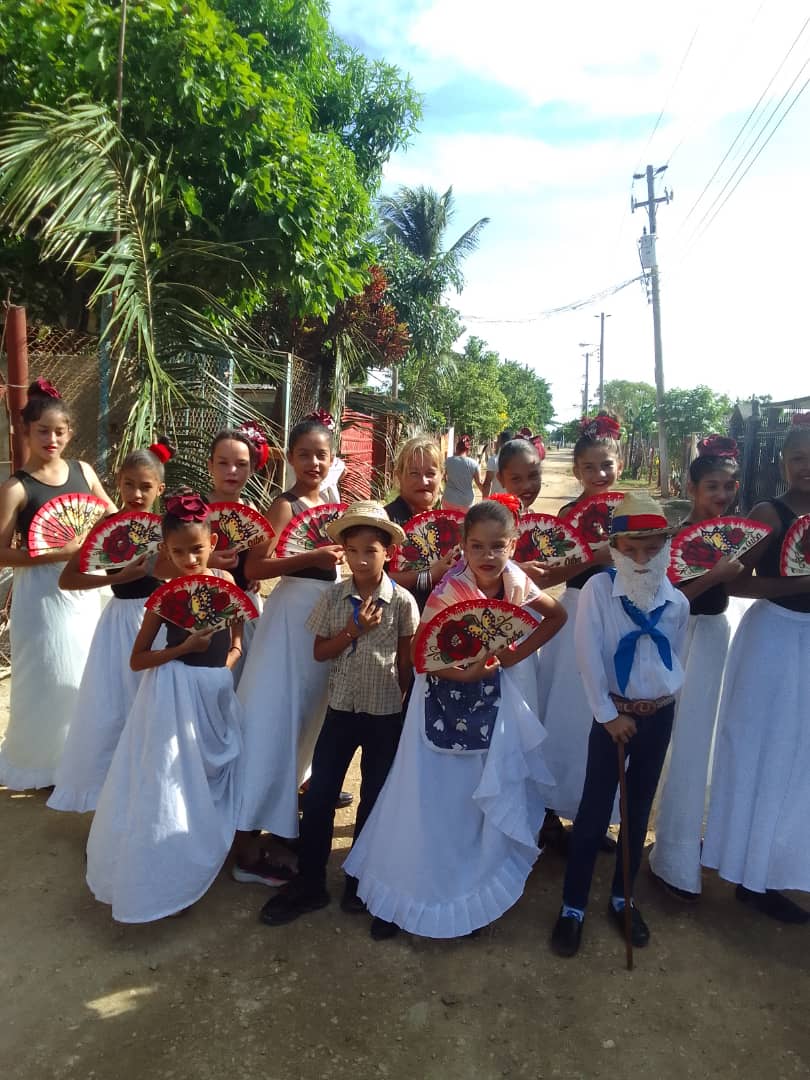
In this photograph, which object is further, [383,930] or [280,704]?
[280,704]

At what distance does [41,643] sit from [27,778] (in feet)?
2.35

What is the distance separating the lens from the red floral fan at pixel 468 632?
267 cm

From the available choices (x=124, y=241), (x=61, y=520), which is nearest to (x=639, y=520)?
(x=61, y=520)

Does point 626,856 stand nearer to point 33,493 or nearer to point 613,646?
point 613,646

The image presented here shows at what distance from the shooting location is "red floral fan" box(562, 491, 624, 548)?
3410mm

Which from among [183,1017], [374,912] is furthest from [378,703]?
[183,1017]

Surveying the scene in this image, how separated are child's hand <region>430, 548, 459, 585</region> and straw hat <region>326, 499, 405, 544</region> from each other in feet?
1.65

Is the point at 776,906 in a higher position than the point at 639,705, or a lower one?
lower

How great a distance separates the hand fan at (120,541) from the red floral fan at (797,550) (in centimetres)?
268

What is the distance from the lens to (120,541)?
329cm

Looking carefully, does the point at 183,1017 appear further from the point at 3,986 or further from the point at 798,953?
the point at 798,953

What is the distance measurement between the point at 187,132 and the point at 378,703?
6702 mm

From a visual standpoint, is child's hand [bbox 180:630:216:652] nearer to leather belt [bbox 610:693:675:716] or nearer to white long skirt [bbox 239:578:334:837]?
white long skirt [bbox 239:578:334:837]

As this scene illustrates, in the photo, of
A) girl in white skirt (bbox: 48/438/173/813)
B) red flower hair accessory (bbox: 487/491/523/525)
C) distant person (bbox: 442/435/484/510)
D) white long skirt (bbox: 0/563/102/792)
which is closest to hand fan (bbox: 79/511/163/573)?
girl in white skirt (bbox: 48/438/173/813)
